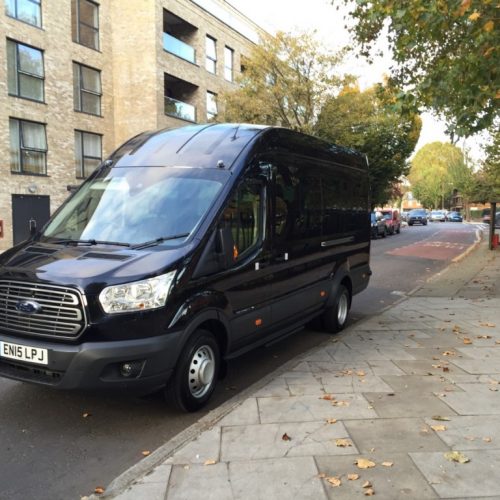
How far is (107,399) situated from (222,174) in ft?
7.32

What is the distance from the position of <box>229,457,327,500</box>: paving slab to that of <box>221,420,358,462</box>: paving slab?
0.10 metres

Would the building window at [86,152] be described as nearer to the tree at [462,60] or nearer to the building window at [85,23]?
the building window at [85,23]

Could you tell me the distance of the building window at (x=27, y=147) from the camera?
20000 millimetres

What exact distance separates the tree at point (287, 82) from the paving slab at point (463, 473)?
21.6 metres

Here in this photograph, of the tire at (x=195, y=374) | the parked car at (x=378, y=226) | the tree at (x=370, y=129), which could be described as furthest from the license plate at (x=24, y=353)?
the parked car at (x=378, y=226)

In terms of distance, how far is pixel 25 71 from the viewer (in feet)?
66.6

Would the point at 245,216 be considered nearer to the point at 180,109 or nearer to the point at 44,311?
the point at 44,311

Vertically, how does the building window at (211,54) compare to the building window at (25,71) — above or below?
above

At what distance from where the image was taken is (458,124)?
304 inches

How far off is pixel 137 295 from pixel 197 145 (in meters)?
1.83

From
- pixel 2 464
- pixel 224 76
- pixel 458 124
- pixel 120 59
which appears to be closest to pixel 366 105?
pixel 224 76

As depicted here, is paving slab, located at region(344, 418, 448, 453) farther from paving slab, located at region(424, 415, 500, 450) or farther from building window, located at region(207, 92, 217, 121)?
building window, located at region(207, 92, 217, 121)

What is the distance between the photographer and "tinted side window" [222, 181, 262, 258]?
469cm

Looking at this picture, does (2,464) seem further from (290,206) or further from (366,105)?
(366,105)
